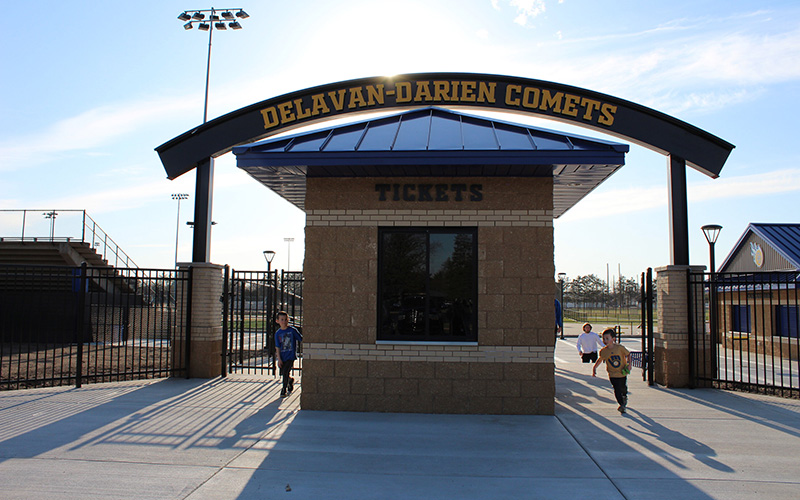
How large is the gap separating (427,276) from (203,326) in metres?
5.70

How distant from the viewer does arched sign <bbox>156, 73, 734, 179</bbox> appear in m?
10.7

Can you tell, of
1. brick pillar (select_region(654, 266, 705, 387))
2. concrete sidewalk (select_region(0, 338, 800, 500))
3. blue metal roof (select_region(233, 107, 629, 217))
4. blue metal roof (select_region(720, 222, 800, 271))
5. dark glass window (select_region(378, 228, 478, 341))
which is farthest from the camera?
blue metal roof (select_region(720, 222, 800, 271))

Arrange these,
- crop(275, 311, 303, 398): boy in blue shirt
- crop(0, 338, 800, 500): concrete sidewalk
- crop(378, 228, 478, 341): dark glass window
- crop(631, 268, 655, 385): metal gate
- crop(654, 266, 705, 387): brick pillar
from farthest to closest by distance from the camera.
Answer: crop(631, 268, 655, 385): metal gate
crop(654, 266, 705, 387): brick pillar
crop(275, 311, 303, 398): boy in blue shirt
crop(378, 228, 478, 341): dark glass window
crop(0, 338, 800, 500): concrete sidewalk

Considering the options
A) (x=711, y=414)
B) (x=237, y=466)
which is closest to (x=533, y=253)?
(x=711, y=414)

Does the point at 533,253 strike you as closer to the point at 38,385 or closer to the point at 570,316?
the point at 38,385

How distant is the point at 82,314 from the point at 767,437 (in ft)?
38.5

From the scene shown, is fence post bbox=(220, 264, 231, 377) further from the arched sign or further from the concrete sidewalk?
the arched sign

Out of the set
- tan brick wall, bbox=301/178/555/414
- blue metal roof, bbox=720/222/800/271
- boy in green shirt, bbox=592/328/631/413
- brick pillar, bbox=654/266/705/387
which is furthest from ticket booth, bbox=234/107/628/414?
blue metal roof, bbox=720/222/800/271

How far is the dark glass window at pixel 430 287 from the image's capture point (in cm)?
848

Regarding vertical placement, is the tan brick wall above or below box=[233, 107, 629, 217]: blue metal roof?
below

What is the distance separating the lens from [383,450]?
6.43m

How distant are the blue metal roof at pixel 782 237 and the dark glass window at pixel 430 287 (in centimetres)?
1606

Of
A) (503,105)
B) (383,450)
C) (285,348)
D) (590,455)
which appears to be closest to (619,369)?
(590,455)

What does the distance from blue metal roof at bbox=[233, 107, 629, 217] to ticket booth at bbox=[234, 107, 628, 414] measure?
0.04m
